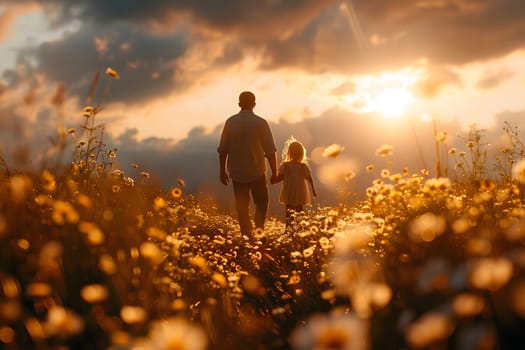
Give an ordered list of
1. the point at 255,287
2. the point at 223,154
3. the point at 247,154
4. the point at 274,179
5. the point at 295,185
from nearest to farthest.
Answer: the point at 255,287
the point at 247,154
the point at 223,154
the point at 274,179
the point at 295,185

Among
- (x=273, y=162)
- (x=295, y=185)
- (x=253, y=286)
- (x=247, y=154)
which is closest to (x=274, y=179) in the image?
(x=273, y=162)

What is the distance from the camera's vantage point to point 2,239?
11.1 ft

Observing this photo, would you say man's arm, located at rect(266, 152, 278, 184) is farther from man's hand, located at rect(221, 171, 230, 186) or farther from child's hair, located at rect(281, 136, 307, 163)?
child's hair, located at rect(281, 136, 307, 163)

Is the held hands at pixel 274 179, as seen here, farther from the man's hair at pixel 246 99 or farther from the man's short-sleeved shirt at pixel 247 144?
the man's hair at pixel 246 99

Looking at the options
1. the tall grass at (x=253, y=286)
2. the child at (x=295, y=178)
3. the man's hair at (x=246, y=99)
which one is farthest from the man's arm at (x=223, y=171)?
the tall grass at (x=253, y=286)

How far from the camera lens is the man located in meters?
8.47

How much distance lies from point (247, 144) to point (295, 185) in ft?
6.94

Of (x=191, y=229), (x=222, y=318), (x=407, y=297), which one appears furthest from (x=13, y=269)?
(x=191, y=229)

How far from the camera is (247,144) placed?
8.48 meters

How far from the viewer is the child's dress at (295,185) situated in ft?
33.7

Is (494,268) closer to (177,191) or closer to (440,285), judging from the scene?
(440,285)

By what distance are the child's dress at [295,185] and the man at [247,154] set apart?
1.66 meters

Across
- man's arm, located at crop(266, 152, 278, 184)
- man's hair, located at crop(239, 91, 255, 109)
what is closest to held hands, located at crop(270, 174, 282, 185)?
man's arm, located at crop(266, 152, 278, 184)

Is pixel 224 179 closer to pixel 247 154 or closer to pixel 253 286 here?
pixel 247 154
